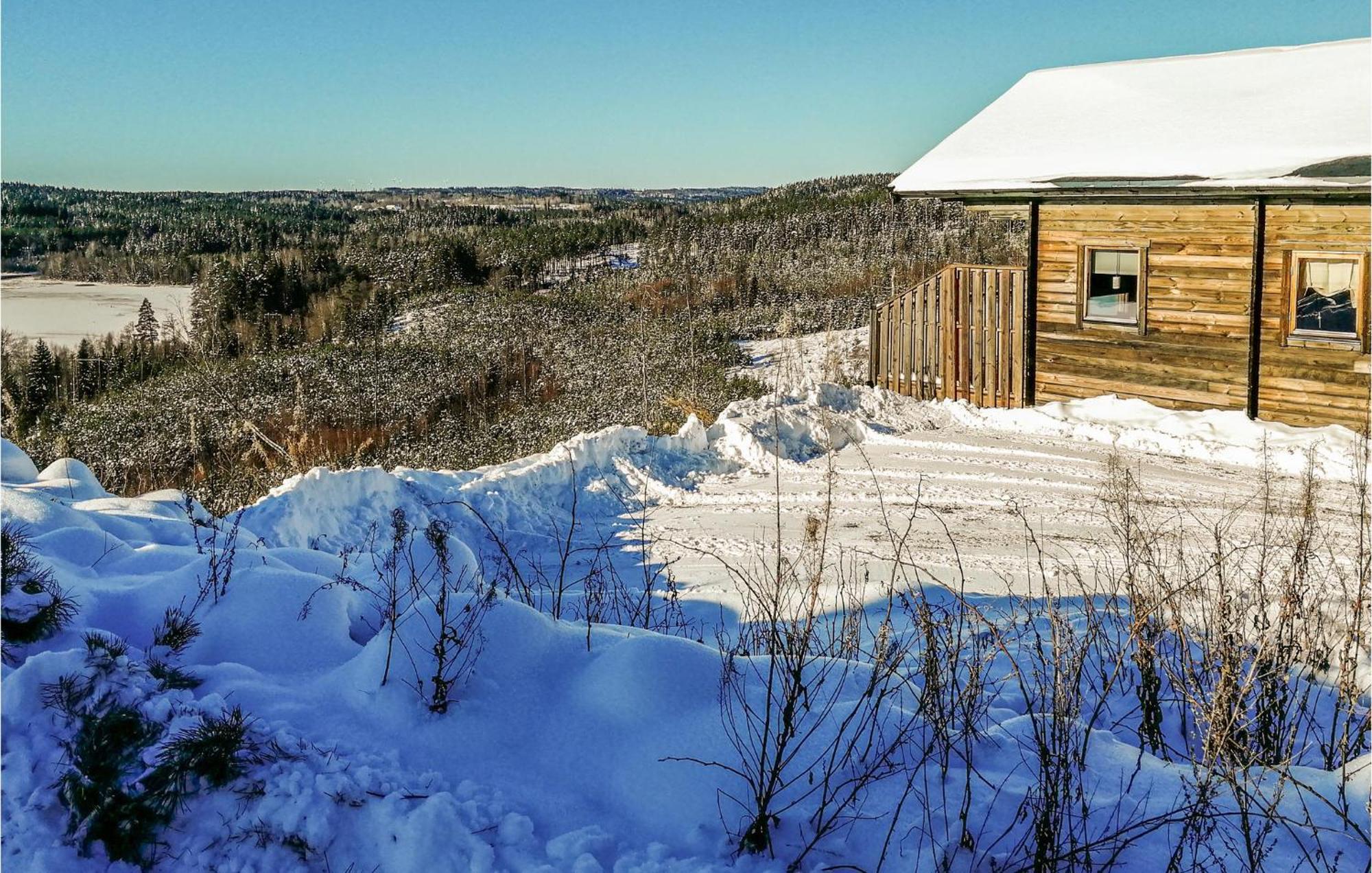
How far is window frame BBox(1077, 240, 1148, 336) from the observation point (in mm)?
13094

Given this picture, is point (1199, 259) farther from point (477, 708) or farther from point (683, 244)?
point (683, 244)

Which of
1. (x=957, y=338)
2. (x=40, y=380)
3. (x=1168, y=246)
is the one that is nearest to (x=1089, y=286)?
(x=1168, y=246)

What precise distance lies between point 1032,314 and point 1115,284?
4.37 feet

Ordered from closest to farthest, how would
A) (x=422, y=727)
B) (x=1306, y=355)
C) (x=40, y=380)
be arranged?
(x=422, y=727), (x=1306, y=355), (x=40, y=380)

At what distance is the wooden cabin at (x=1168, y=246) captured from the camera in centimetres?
1168

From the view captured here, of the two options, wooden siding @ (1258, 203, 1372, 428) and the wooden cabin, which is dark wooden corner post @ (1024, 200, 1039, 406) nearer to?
the wooden cabin

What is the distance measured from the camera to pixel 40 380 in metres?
17.9

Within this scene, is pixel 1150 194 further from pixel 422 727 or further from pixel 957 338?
pixel 422 727

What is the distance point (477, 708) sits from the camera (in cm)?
399

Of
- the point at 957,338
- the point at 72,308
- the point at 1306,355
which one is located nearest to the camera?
the point at 1306,355

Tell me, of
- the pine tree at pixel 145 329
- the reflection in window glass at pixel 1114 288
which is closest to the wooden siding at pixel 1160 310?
the reflection in window glass at pixel 1114 288

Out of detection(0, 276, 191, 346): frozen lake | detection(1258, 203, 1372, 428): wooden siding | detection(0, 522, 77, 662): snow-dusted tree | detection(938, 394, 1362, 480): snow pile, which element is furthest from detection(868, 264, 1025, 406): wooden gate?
detection(0, 276, 191, 346): frozen lake

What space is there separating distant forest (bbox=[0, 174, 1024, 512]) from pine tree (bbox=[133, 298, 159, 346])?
4cm

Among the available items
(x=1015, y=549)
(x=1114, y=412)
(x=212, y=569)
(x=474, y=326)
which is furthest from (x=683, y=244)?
(x=212, y=569)
